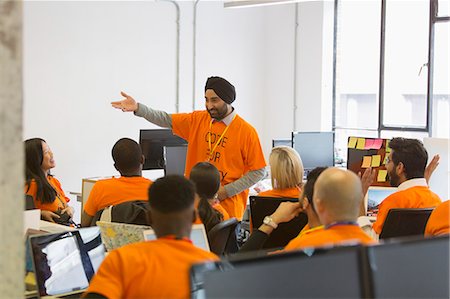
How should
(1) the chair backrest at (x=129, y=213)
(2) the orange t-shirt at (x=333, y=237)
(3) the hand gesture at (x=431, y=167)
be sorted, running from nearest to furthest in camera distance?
(2) the orange t-shirt at (x=333, y=237) < (1) the chair backrest at (x=129, y=213) < (3) the hand gesture at (x=431, y=167)

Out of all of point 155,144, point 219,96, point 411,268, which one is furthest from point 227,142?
point 411,268

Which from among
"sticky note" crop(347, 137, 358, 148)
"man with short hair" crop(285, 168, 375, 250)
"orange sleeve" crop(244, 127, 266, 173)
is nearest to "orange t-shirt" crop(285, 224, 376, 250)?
"man with short hair" crop(285, 168, 375, 250)

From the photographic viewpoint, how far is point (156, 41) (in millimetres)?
7480

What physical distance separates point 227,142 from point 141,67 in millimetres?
2953

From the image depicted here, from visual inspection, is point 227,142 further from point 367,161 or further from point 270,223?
point 270,223

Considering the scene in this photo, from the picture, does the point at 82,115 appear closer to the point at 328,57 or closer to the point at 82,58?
the point at 82,58

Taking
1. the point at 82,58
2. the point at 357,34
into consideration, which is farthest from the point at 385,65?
the point at 82,58

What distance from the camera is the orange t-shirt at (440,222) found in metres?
3.24

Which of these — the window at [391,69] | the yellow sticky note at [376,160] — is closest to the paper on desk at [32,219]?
the yellow sticky note at [376,160]

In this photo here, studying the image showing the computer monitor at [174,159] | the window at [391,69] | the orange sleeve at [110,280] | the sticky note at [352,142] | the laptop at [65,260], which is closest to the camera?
the orange sleeve at [110,280]

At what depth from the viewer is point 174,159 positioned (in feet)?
18.7

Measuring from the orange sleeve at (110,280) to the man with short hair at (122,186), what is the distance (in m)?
1.68

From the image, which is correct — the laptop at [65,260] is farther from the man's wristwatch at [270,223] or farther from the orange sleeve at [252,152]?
the orange sleeve at [252,152]

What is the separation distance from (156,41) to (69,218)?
3.41 m
